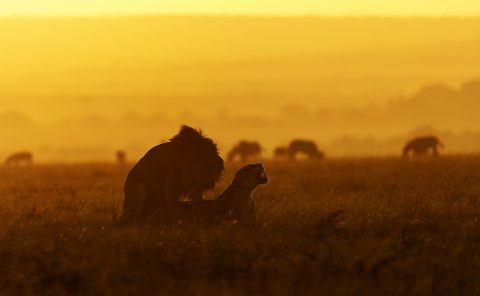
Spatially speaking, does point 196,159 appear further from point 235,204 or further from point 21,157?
point 21,157

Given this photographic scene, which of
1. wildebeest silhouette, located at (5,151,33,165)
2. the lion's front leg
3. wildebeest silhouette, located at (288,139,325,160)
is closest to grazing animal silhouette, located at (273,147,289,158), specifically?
wildebeest silhouette, located at (288,139,325,160)

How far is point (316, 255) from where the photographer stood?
990 centimetres

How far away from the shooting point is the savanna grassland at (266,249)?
8523 millimetres

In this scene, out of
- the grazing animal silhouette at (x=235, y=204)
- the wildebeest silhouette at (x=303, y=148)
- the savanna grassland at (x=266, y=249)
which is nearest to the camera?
the savanna grassland at (x=266, y=249)

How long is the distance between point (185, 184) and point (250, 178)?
784mm

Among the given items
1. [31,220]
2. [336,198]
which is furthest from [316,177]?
[31,220]

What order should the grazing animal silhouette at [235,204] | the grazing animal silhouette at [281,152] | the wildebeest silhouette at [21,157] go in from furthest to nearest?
the wildebeest silhouette at [21,157]
the grazing animal silhouette at [281,152]
the grazing animal silhouette at [235,204]

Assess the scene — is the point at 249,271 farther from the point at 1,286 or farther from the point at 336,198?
the point at 336,198

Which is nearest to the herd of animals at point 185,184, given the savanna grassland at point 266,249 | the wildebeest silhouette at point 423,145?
the savanna grassland at point 266,249

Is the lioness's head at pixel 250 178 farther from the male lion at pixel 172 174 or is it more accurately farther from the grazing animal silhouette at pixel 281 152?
the grazing animal silhouette at pixel 281 152

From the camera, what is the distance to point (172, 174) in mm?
12633

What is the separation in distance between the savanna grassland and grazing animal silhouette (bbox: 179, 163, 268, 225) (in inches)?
11.0

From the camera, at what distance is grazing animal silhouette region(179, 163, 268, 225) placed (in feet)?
41.0

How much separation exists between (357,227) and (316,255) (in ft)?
8.28
